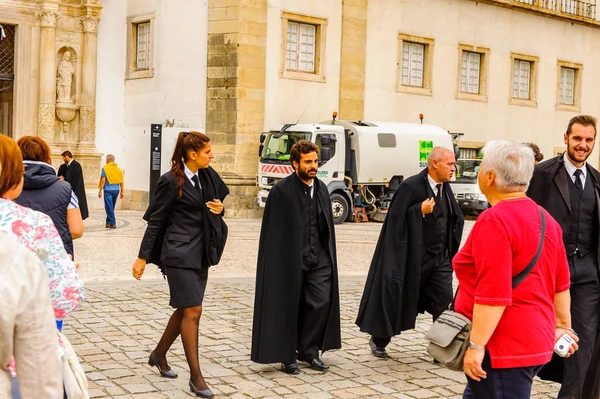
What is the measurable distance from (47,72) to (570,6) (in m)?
19.3

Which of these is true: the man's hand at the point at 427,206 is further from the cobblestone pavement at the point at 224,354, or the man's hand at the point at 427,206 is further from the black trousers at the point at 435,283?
the cobblestone pavement at the point at 224,354

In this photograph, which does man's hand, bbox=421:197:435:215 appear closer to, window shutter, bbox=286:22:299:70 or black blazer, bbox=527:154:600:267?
black blazer, bbox=527:154:600:267

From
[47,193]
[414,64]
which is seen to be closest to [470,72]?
[414,64]

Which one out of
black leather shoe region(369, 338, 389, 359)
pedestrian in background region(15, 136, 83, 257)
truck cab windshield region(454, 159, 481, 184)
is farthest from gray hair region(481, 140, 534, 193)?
truck cab windshield region(454, 159, 481, 184)

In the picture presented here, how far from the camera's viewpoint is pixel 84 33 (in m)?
25.9

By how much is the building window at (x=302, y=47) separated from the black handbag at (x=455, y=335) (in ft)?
73.3

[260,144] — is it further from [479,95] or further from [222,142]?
[479,95]

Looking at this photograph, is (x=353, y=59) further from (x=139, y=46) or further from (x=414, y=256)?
(x=414, y=256)

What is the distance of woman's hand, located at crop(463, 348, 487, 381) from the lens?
390 centimetres

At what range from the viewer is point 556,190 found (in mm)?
6164

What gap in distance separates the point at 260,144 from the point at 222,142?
116 cm

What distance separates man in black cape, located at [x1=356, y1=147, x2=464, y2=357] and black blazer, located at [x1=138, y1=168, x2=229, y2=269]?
1.59m

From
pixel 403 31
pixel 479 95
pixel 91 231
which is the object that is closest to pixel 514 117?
pixel 479 95

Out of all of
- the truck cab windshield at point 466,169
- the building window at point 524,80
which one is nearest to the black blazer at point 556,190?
the truck cab windshield at point 466,169
